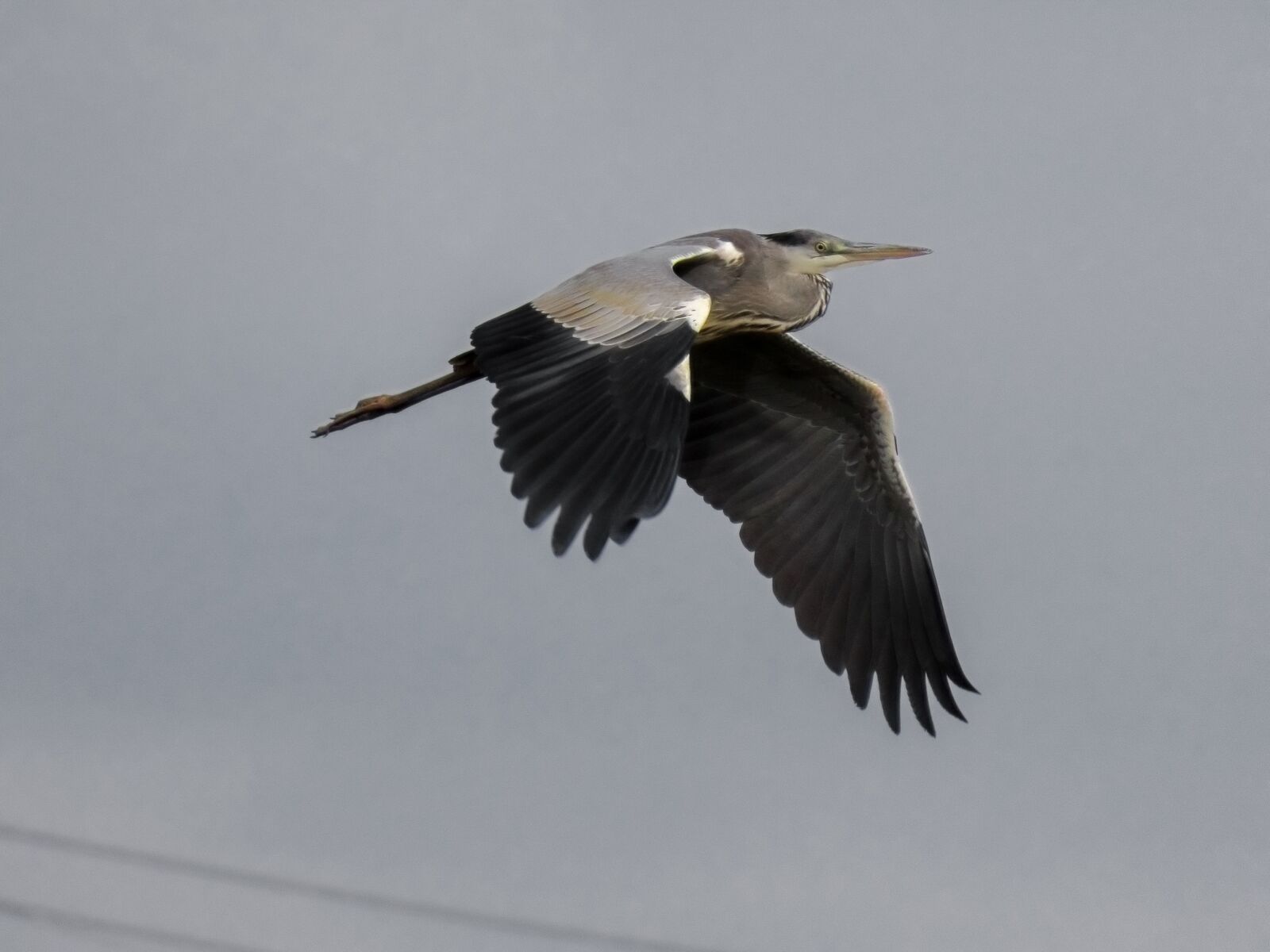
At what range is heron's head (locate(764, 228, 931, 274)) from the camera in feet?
30.4

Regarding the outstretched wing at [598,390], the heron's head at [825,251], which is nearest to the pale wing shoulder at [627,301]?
the outstretched wing at [598,390]

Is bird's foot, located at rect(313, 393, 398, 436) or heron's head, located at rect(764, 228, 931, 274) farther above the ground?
heron's head, located at rect(764, 228, 931, 274)

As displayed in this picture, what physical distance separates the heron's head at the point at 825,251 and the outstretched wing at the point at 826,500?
414 mm

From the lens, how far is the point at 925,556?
30.9 feet

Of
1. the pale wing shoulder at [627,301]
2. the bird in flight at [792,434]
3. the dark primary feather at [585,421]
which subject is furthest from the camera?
the bird in flight at [792,434]

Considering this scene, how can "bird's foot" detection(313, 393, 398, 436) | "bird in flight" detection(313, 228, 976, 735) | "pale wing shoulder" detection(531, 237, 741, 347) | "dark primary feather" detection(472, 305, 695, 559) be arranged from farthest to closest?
"bird's foot" detection(313, 393, 398, 436), "bird in flight" detection(313, 228, 976, 735), "pale wing shoulder" detection(531, 237, 741, 347), "dark primary feather" detection(472, 305, 695, 559)

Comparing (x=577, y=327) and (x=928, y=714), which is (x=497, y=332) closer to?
(x=577, y=327)

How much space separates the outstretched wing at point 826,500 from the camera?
9.26 meters

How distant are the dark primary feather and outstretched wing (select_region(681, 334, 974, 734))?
1922 millimetres

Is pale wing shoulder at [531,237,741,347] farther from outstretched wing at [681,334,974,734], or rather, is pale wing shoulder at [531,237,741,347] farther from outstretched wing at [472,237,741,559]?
outstretched wing at [681,334,974,734]

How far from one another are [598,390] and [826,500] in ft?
8.66

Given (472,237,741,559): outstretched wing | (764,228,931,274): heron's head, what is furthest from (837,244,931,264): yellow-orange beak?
(472,237,741,559): outstretched wing

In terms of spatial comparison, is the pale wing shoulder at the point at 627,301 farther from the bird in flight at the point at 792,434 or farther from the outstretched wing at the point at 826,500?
the outstretched wing at the point at 826,500

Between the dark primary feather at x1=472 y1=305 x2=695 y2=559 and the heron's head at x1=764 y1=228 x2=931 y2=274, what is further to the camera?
the heron's head at x1=764 y1=228 x2=931 y2=274
